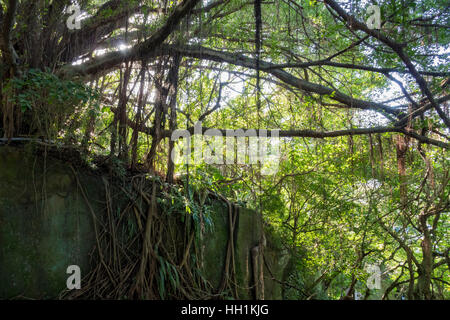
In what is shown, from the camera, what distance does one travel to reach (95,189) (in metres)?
2.97

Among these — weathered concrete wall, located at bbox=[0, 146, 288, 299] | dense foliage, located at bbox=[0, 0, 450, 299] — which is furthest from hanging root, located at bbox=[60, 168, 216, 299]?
dense foliage, located at bbox=[0, 0, 450, 299]

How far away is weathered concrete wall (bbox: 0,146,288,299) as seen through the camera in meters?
2.46

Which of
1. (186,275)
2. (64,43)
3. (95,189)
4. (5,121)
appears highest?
(64,43)

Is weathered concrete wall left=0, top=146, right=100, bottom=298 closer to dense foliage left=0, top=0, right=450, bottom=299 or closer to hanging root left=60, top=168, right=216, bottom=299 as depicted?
hanging root left=60, top=168, right=216, bottom=299

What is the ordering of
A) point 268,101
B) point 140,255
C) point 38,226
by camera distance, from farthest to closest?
point 268,101, point 140,255, point 38,226

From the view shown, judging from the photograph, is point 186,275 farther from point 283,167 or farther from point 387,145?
point 387,145

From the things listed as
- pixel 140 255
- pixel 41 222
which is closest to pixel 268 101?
pixel 140 255

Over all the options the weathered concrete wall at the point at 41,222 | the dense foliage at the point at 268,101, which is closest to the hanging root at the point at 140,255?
the weathered concrete wall at the point at 41,222

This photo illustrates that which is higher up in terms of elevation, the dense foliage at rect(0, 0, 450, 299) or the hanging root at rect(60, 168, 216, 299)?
the dense foliage at rect(0, 0, 450, 299)

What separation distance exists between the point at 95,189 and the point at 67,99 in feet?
2.63

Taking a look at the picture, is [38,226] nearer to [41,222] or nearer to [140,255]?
[41,222]

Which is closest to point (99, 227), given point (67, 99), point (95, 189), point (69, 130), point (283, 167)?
point (95, 189)

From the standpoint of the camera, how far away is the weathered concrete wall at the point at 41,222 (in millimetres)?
2457

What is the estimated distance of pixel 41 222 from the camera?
2.60 metres
